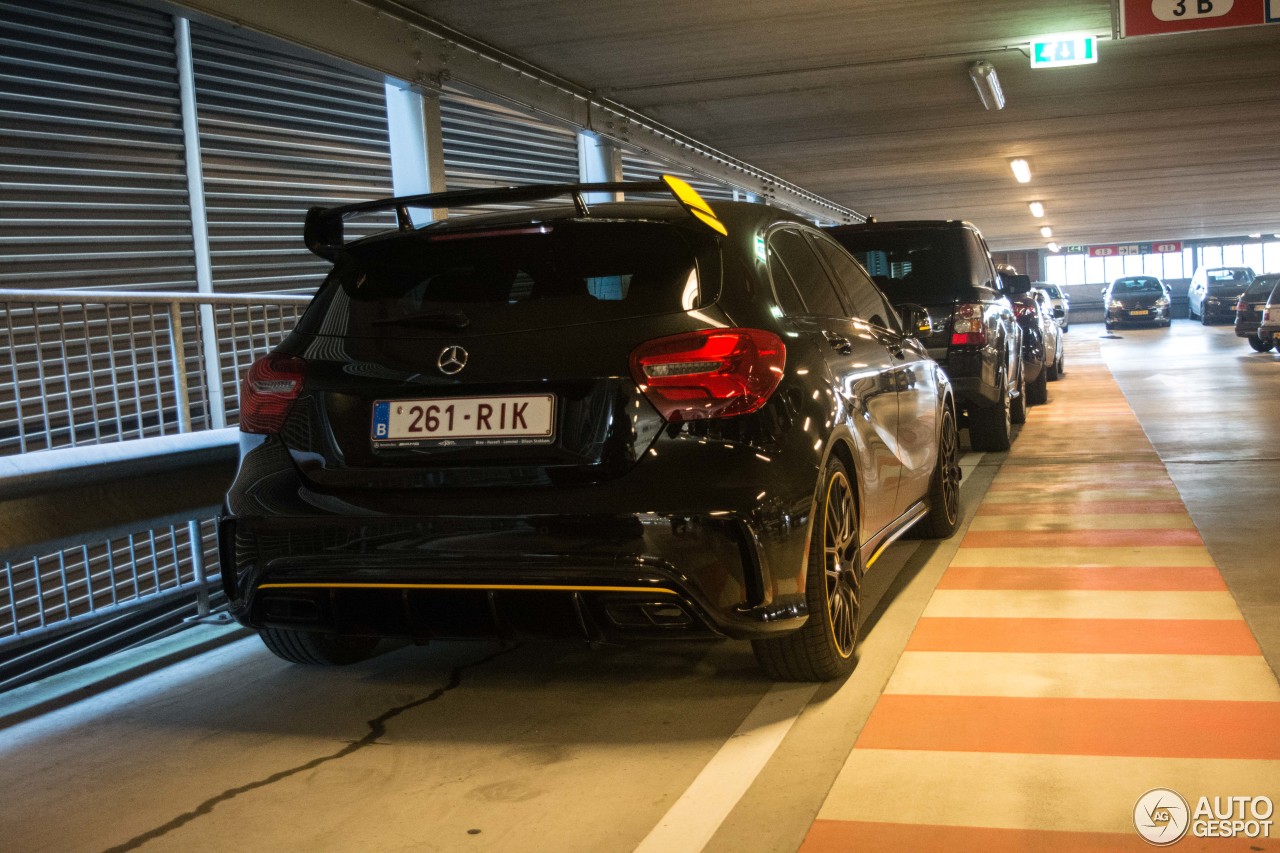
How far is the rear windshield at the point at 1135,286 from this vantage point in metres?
41.4

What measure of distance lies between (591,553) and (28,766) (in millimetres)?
1787

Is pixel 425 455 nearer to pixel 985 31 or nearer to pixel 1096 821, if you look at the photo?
pixel 1096 821

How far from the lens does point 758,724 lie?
12.8 feet

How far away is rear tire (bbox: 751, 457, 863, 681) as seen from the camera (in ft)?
13.2

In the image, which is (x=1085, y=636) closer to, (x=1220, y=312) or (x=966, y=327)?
(x=966, y=327)

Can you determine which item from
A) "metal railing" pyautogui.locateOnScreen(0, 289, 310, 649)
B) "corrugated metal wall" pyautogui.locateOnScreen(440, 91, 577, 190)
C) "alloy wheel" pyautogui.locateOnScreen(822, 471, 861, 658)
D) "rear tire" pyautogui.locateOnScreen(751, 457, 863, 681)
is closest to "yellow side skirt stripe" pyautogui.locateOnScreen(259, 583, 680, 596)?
"rear tire" pyautogui.locateOnScreen(751, 457, 863, 681)

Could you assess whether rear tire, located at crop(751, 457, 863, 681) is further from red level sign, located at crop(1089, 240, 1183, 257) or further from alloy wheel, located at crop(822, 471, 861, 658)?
red level sign, located at crop(1089, 240, 1183, 257)

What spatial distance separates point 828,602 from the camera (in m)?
4.15

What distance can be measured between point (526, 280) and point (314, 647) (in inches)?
65.4

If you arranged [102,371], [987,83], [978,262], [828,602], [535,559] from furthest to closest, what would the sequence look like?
1. [987,83]
2. [978,262]
3. [102,371]
4. [828,602]
5. [535,559]

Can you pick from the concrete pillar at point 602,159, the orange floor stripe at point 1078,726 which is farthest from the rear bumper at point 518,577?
the concrete pillar at point 602,159

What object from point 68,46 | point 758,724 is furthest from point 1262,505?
point 68,46

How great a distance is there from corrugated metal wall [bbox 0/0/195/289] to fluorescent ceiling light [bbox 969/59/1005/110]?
7259 millimetres

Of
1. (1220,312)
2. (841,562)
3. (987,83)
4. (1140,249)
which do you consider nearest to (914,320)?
(841,562)
